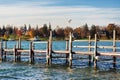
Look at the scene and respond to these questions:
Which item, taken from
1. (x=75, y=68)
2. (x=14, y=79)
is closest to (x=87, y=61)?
(x=75, y=68)

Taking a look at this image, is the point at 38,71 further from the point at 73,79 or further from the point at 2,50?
the point at 2,50

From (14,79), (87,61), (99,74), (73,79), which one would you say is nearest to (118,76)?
(99,74)

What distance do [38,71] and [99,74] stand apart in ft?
22.8

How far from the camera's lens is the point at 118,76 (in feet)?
127

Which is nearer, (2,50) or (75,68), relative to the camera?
(75,68)

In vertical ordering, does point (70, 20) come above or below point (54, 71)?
above

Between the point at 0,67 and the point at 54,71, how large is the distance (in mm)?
8208

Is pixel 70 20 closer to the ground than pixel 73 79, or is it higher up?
Answer: higher up

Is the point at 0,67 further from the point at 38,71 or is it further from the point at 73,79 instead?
the point at 73,79

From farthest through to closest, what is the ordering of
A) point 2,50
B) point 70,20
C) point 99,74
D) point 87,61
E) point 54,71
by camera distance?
point 70,20 < point 2,50 < point 87,61 < point 54,71 < point 99,74

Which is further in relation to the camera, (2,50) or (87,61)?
(2,50)

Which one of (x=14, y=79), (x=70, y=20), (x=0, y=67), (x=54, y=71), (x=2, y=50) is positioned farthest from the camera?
(x=70, y=20)

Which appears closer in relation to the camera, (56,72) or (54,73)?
(54,73)

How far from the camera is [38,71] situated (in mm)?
42938
